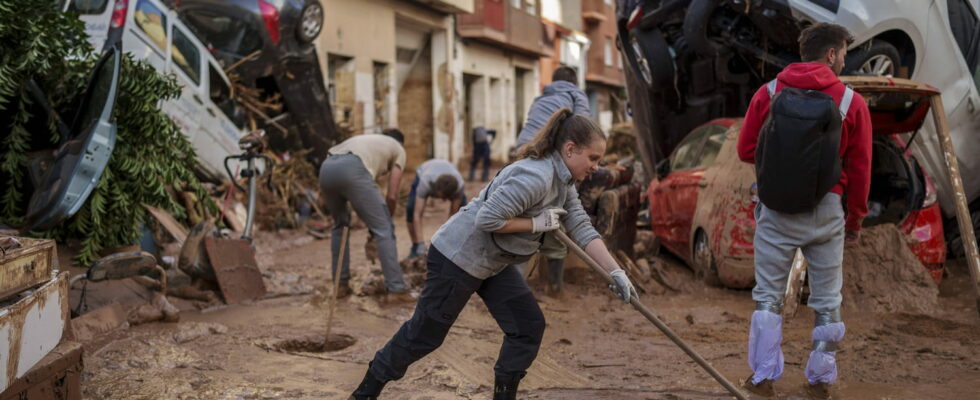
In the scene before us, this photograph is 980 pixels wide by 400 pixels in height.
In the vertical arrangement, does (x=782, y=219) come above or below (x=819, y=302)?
above

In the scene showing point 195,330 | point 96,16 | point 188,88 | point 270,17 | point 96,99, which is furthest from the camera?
point 270,17

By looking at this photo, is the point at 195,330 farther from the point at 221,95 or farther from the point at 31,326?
the point at 221,95

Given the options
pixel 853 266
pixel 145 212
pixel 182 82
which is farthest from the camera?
pixel 182 82

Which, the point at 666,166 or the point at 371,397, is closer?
the point at 371,397

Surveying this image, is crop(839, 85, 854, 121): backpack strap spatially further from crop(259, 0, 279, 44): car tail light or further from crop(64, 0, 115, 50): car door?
crop(259, 0, 279, 44): car tail light

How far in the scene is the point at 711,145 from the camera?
24.8ft

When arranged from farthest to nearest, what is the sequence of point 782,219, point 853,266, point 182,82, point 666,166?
point 182,82 → point 666,166 → point 853,266 → point 782,219

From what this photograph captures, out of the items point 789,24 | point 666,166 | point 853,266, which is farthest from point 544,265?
point 789,24

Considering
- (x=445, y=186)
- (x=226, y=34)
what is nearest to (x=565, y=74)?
(x=445, y=186)

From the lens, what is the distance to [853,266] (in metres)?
6.38

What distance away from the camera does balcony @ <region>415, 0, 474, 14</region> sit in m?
23.3

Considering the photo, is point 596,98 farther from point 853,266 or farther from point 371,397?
point 371,397

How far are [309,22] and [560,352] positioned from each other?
9235 mm

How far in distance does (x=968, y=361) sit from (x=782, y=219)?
1.66 m
